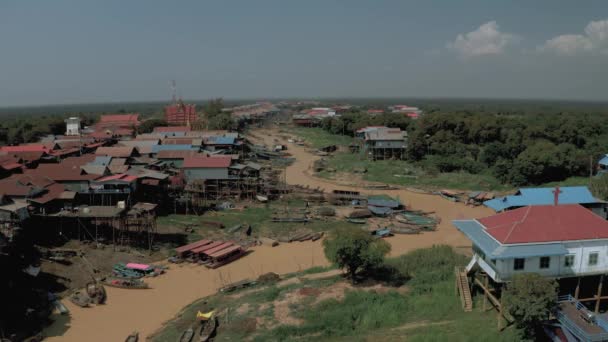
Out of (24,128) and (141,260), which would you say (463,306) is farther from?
(24,128)

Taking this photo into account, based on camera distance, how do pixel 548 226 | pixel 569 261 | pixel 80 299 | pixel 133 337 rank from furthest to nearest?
pixel 80 299 → pixel 133 337 → pixel 548 226 → pixel 569 261

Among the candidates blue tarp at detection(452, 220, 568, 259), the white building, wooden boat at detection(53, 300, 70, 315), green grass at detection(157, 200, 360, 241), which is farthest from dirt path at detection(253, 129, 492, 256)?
wooden boat at detection(53, 300, 70, 315)

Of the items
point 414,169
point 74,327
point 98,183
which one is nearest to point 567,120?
point 414,169

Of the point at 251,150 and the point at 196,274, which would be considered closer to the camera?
the point at 196,274

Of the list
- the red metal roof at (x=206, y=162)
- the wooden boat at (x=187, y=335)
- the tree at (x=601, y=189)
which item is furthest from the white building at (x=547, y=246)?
the red metal roof at (x=206, y=162)

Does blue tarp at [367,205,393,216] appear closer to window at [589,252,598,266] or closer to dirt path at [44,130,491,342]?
dirt path at [44,130,491,342]

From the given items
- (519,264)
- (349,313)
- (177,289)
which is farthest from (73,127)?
(519,264)

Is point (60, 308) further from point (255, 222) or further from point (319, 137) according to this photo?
point (319, 137)
